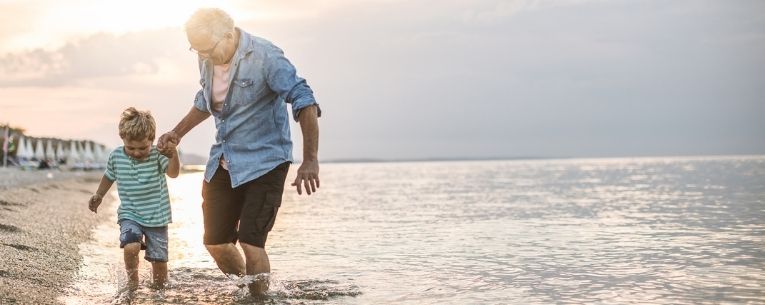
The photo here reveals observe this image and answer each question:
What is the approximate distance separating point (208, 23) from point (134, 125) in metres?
1.13

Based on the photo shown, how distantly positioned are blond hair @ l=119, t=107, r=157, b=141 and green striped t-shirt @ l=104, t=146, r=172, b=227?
0.24 m

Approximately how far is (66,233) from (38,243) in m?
2.59

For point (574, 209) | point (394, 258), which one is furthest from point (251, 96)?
point (574, 209)

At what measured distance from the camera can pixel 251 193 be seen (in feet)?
17.1

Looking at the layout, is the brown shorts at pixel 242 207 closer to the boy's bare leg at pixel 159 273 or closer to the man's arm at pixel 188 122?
the man's arm at pixel 188 122

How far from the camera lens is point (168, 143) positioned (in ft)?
18.1

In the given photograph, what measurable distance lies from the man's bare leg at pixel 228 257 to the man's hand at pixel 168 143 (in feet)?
2.39

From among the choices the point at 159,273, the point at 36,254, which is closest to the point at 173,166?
the point at 159,273

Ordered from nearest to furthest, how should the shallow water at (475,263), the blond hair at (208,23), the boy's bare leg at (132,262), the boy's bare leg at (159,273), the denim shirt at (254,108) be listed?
the blond hair at (208,23)
the denim shirt at (254,108)
the boy's bare leg at (132,262)
the boy's bare leg at (159,273)
the shallow water at (475,263)

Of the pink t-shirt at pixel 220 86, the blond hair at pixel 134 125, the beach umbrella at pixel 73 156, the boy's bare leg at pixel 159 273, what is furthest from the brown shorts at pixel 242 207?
the beach umbrella at pixel 73 156

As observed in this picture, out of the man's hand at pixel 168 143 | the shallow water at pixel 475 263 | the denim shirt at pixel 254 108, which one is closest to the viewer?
the denim shirt at pixel 254 108

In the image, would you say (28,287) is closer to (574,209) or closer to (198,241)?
(198,241)

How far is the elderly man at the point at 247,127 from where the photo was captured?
487 centimetres

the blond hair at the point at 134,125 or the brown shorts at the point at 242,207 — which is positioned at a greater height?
the blond hair at the point at 134,125
